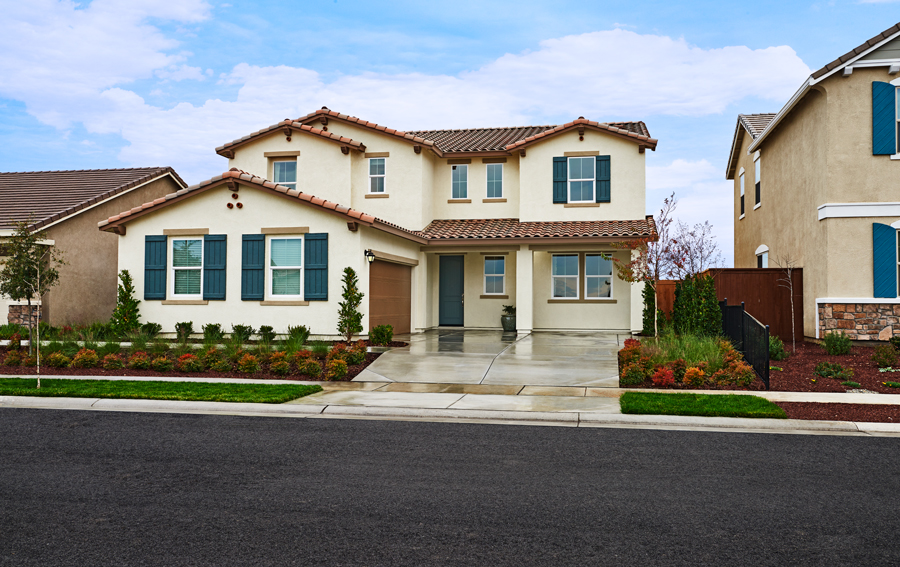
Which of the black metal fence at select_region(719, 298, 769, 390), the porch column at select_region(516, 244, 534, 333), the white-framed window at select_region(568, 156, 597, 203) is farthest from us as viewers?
the white-framed window at select_region(568, 156, 597, 203)

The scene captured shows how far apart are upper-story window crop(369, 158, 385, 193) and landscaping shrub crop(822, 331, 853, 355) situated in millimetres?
14016

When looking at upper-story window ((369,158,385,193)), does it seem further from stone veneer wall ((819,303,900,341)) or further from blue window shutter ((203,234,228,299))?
stone veneer wall ((819,303,900,341))

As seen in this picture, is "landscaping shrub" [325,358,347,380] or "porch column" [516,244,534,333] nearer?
"landscaping shrub" [325,358,347,380]

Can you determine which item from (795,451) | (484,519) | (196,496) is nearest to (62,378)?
(196,496)

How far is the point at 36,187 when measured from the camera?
25.5 meters

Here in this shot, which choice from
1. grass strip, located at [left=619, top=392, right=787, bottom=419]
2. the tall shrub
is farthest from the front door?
grass strip, located at [left=619, top=392, right=787, bottom=419]

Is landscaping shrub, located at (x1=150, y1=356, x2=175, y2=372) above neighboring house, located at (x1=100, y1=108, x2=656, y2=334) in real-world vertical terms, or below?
below

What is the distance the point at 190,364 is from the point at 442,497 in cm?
960

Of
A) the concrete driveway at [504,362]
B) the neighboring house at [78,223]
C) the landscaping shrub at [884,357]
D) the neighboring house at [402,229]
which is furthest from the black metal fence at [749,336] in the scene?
the neighboring house at [78,223]

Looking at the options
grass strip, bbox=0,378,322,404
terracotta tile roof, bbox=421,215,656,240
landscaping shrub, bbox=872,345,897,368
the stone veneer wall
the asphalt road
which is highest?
terracotta tile roof, bbox=421,215,656,240

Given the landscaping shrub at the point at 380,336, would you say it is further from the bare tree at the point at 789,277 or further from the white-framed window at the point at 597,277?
the bare tree at the point at 789,277

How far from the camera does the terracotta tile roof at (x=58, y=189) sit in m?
22.1

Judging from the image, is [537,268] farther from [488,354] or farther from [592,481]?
[592,481]

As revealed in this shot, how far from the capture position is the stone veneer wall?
53.4 feet
